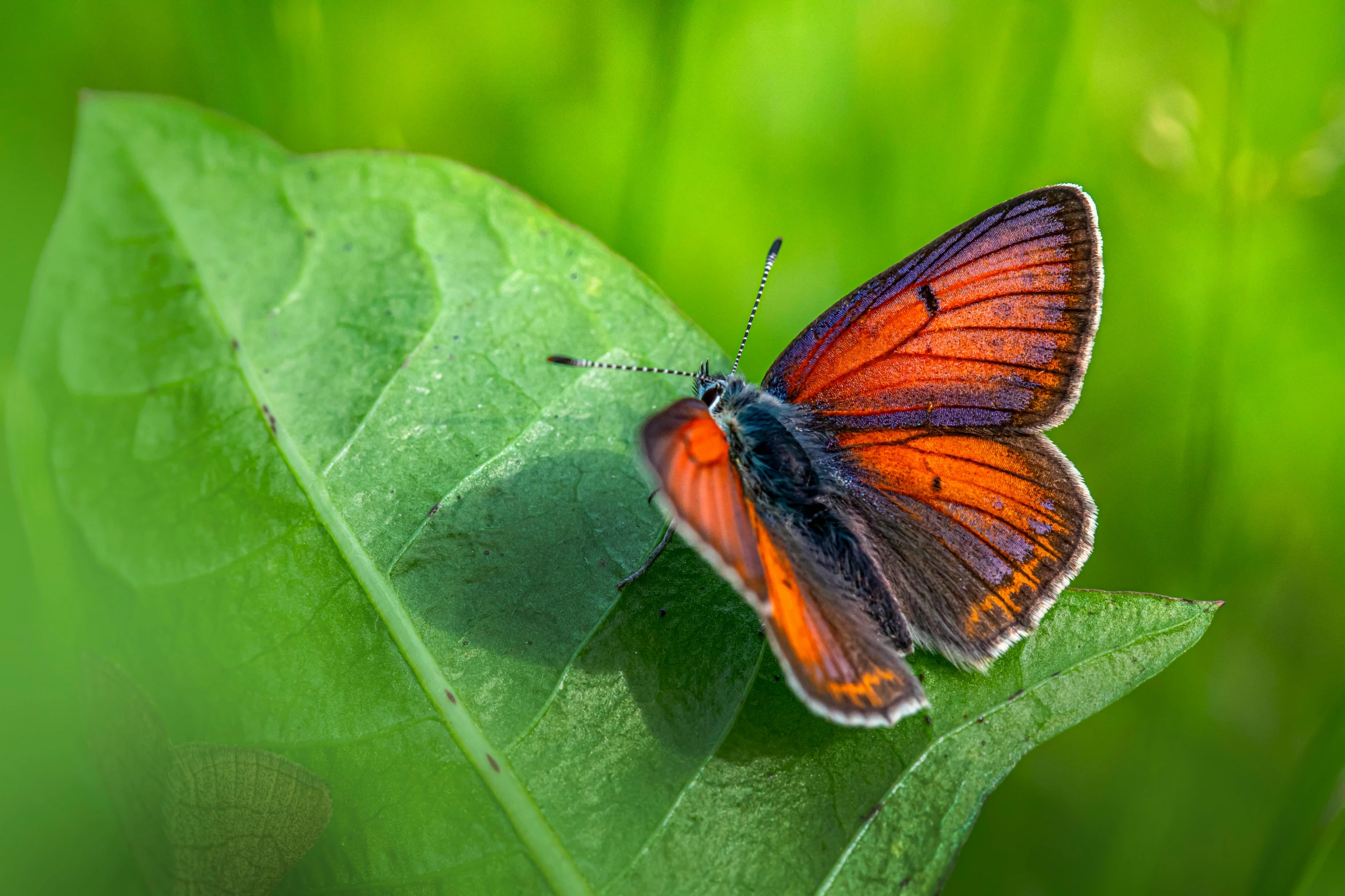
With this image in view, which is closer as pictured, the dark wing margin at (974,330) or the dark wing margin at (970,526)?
the dark wing margin at (970,526)

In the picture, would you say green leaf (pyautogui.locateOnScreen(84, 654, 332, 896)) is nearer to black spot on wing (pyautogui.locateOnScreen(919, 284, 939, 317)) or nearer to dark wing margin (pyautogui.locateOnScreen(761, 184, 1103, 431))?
dark wing margin (pyautogui.locateOnScreen(761, 184, 1103, 431))

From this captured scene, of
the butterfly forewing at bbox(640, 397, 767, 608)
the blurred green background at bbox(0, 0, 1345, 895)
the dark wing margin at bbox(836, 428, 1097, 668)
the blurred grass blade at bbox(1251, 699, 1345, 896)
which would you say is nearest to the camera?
the butterfly forewing at bbox(640, 397, 767, 608)

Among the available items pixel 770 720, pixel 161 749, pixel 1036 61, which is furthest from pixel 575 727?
pixel 1036 61

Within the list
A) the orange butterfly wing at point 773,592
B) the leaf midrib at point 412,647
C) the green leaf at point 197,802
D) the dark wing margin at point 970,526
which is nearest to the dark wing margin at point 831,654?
the orange butterfly wing at point 773,592

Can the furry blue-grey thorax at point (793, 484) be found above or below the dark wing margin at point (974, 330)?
below

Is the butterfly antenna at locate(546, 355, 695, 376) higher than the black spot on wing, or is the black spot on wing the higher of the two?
the black spot on wing

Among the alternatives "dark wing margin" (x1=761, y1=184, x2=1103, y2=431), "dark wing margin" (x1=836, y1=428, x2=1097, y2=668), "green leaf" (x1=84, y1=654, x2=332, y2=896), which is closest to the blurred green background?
"dark wing margin" (x1=761, y1=184, x2=1103, y2=431)

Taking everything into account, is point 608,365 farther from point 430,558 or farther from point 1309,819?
point 1309,819

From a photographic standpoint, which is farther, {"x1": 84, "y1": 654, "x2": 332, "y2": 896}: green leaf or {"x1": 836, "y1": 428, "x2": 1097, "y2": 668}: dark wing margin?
{"x1": 836, "y1": 428, "x2": 1097, "y2": 668}: dark wing margin

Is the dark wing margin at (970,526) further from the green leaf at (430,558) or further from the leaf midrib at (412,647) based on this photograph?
the leaf midrib at (412,647)
